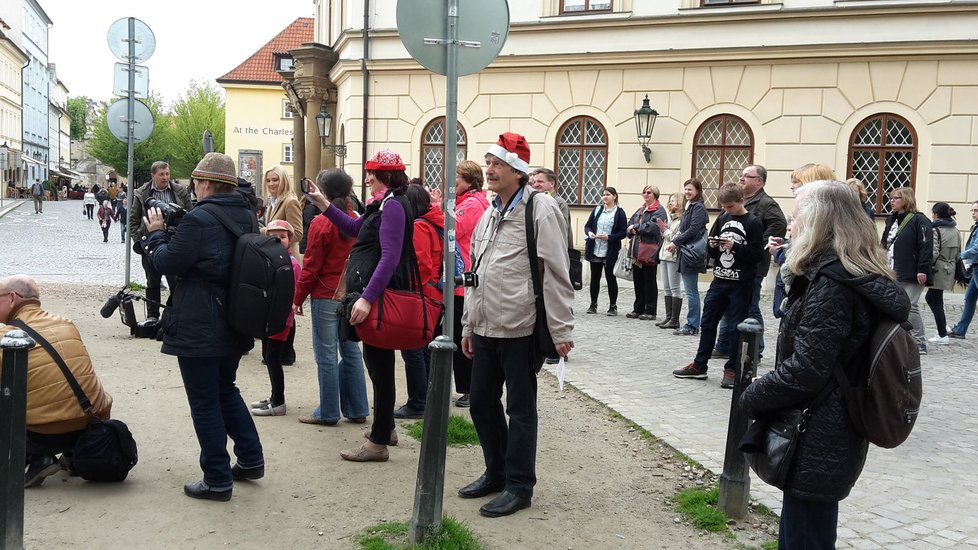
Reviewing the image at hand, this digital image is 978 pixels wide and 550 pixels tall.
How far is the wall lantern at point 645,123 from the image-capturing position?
1820 centimetres

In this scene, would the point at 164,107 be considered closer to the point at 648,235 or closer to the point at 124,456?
the point at 648,235

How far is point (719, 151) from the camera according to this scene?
60.3 feet

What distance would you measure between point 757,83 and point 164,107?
8308 centimetres

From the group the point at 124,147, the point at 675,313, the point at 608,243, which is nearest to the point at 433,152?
the point at 608,243

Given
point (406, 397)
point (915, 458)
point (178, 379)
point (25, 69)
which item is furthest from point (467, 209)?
point (25, 69)

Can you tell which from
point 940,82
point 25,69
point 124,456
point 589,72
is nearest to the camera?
point 124,456

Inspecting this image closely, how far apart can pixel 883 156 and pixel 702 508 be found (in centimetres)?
1427

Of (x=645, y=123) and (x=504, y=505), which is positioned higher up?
(x=645, y=123)

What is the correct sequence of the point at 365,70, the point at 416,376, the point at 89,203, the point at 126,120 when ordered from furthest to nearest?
the point at 89,203
the point at 365,70
the point at 126,120
the point at 416,376

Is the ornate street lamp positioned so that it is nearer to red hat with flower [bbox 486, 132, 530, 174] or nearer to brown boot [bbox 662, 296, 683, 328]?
brown boot [bbox 662, 296, 683, 328]

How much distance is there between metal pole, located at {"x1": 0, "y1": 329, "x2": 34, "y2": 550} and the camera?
12.9ft

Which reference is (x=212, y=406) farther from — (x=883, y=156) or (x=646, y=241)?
(x=883, y=156)

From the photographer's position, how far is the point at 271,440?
6262 mm

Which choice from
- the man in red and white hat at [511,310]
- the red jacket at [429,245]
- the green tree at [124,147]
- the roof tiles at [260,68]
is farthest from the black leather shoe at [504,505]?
the green tree at [124,147]
